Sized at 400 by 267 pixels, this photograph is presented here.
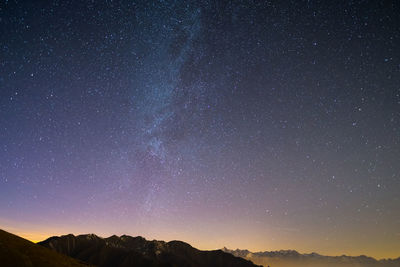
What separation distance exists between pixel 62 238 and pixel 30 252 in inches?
6723

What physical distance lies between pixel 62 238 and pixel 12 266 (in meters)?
183

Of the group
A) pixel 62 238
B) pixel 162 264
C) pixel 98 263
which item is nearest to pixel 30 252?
pixel 162 264

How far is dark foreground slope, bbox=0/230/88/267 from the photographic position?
44.8 metres

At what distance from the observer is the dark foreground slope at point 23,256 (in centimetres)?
4484

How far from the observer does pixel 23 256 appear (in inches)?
1922

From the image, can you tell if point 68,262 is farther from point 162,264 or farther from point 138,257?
point 138,257

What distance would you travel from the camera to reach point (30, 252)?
5369cm

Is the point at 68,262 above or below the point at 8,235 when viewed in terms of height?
below

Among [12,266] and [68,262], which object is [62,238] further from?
[12,266]

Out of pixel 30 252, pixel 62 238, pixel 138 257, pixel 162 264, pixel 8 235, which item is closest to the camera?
pixel 30 252

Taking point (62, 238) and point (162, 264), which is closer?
Result: point (162, 264)

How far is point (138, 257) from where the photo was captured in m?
182

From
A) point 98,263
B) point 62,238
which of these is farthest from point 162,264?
point 62,238

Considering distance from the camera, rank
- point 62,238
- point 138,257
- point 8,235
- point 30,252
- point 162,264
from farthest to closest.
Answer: point 62,238, point 138,257, point 162,264, point 8,235, point 30,252
